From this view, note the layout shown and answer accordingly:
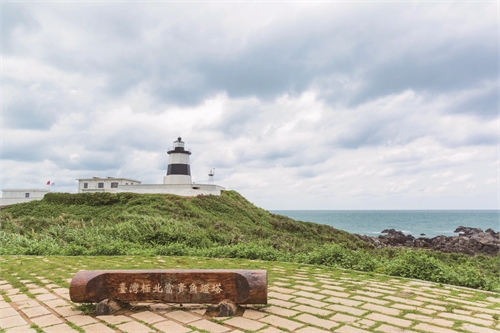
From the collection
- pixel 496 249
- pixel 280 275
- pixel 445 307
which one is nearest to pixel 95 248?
pixel 280 275

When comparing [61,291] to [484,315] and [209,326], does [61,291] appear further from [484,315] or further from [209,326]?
[484,315]

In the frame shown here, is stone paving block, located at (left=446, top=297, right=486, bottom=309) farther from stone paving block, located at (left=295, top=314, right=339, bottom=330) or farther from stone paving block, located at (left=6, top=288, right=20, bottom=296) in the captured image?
stone paving block, located at (left=6, top=288, right=20, bottom=296)

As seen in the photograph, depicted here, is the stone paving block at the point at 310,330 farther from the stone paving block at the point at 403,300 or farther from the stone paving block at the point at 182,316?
the stone paving block at the point at 403,300

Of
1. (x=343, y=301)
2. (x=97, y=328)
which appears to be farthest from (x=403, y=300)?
(x=97, y=328)

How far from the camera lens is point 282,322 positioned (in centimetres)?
369

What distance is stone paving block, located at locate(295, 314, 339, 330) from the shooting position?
11.7 ft

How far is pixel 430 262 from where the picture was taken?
21.4 feet

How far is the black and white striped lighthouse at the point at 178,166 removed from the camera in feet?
109

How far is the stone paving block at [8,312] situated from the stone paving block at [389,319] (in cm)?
389

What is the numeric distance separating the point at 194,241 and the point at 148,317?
7123 millimetres

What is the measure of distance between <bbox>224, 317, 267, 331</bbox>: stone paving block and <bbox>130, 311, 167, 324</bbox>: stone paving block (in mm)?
733

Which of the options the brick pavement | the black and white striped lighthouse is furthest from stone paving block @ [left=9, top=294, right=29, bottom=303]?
the black and white striped lighthouse

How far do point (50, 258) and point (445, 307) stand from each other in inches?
321

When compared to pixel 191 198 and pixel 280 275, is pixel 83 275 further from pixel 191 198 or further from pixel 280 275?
pixel 191 198
